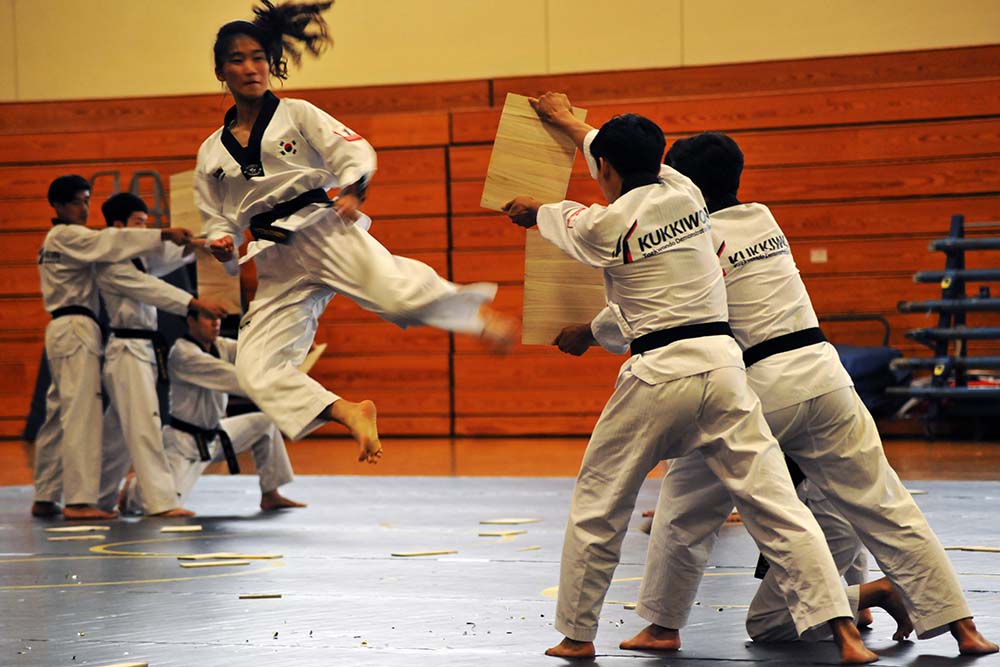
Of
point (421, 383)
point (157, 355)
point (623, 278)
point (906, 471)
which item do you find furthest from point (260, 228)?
point (421, 383)

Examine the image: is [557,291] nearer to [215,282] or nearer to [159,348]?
[215,282]

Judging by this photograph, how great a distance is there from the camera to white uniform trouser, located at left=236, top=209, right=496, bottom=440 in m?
3.97

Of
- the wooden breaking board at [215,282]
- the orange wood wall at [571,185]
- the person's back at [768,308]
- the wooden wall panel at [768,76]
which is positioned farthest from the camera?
the wooden wall panel at [768,76]

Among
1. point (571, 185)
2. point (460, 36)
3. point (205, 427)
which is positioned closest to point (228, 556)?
point (205, 427)

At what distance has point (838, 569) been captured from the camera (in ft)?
10.9

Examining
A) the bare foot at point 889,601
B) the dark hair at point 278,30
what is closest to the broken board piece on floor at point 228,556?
the dark hair at point 278,30

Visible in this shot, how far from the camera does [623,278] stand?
9.82 feet

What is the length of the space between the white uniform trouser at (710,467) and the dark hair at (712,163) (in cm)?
59

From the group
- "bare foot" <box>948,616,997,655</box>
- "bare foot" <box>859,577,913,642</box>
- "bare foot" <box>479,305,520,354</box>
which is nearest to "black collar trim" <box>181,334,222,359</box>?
"bare foot" <box>479,305,520,354</box>

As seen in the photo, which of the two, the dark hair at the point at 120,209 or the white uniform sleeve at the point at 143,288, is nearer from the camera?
the white uniform sleeve at the point at 143,288

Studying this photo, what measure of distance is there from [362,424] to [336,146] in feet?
3.24

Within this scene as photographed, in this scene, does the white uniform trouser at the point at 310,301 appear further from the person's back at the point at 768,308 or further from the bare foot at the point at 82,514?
the bare foot at the point at 82,514

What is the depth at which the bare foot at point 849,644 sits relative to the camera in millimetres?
2828

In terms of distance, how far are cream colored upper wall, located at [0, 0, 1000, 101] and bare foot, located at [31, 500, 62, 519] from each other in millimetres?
5788
